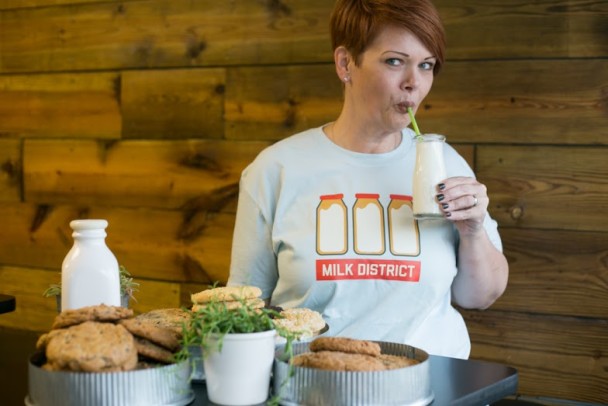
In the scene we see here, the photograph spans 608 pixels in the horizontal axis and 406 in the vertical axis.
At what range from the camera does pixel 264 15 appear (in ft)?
10.2

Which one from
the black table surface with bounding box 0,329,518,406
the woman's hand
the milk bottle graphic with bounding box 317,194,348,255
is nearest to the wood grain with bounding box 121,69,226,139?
the milk bottle graphic with bounding box 317,194,348,255

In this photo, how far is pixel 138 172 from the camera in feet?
11.2

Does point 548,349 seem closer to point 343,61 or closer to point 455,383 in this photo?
point 343,61

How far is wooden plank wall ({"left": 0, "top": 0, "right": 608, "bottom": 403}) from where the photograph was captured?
264cm

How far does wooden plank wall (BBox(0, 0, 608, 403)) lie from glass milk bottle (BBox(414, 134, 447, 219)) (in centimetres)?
92

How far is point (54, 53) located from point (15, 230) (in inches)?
30.4

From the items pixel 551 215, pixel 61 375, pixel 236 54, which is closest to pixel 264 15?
pixel 236 54

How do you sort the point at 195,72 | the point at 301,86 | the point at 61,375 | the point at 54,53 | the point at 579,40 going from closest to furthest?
the point at 61,375 < the point at 579,40 < the point at 301,86 < the point at 195,72 < the point at 54,53

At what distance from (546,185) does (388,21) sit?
3.13 ft

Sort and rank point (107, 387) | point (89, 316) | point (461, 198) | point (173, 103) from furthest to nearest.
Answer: point (173, 103) < point (461, 198) < point (89, 316) < point (107, 387)

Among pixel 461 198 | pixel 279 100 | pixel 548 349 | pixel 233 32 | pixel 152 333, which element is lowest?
pixel 548 349

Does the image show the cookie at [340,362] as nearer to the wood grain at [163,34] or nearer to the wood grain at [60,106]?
the wood grain at [163,34]

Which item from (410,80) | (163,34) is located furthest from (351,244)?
(163,34)

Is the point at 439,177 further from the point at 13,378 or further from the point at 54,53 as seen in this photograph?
the point at 54,53
